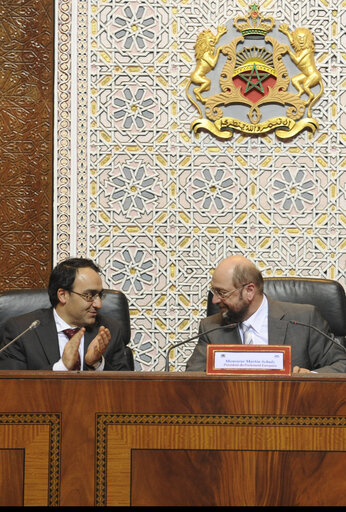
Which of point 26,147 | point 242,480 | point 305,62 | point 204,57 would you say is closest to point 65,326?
point 242,480

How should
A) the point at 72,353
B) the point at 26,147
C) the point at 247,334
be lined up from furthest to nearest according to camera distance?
the point at 26,147 < the point at 247,334 < the point at 72,353

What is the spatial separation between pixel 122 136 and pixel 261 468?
2842 mm

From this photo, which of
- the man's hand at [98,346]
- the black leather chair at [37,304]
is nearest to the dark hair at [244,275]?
the black leather chair at [37,304]

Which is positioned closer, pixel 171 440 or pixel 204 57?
pixel 171 440

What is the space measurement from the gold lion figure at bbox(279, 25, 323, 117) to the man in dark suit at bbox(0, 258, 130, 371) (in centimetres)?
196

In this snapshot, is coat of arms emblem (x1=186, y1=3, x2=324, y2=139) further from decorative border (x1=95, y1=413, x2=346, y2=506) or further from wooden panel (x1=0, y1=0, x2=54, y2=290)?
decorative border (x1=95, y1=413, x2=346, y2=506)

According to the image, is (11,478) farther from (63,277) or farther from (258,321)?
(258,321)

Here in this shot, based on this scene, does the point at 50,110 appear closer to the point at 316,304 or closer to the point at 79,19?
the point at 79,19

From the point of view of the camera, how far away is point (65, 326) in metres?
3.44

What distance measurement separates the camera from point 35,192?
4.67 meters

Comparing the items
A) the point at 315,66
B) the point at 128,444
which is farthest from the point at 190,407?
the point at 315,66

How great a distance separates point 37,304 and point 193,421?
1563mm

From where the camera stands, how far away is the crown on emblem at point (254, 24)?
4.60 meters

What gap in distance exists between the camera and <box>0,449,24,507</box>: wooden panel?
2.24m
